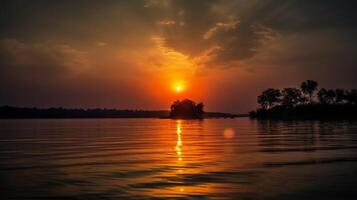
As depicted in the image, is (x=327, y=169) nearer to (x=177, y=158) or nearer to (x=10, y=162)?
(x=177, y=158)

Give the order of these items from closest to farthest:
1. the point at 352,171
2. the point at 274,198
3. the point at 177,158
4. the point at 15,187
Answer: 1. the point at 274,198
2. the point at 15,187
3. the point at 352,171
4. the point at 177,158

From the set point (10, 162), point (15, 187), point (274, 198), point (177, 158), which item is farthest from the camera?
point (177, 158)

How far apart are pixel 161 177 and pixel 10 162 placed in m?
13.3

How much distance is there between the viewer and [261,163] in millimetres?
25812

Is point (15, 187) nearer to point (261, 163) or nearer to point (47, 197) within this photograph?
point (47, 197)

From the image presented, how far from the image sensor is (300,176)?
66.0 feet

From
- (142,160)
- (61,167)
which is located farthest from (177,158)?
(61,167)

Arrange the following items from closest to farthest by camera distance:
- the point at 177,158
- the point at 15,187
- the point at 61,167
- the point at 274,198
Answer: the point at 274,198 < the point at 15,187 < the point at 61,167 < the point at 177,158

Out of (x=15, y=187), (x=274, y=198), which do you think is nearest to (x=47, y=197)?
(x=15, y=187)

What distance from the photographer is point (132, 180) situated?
19.2 meters

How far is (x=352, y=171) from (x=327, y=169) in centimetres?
143

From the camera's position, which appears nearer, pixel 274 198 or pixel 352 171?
pixel 274 198

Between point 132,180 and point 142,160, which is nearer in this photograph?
point 132,180

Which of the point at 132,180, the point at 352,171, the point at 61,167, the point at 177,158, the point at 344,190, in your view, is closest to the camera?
the point at 344,190
